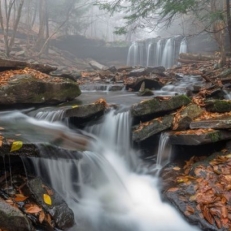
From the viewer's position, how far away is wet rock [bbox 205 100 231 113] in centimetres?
632

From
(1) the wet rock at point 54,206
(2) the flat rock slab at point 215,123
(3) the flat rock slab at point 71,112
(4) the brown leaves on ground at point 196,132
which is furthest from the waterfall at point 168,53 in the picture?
(1) the wet rock at point 54,206

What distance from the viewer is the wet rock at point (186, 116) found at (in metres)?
5.85

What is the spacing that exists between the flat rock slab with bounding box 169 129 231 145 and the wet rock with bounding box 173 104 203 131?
314 mm

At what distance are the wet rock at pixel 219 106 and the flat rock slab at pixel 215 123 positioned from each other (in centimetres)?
69

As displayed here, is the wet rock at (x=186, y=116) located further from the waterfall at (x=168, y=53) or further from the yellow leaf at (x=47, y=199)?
the waterfall at (x=168, y=53)

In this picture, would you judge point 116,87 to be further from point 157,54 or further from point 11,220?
point 157,54

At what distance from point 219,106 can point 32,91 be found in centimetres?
509

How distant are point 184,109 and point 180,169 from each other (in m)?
1.66

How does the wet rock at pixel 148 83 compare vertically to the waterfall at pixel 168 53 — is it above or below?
below

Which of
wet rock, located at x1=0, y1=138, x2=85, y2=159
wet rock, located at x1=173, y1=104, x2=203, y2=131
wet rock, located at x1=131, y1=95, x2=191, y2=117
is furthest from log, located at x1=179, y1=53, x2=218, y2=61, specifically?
wet rock, located at x1=0, y1=138, x2=85, y2=159

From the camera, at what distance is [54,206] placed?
370 cm

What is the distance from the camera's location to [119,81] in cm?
1309

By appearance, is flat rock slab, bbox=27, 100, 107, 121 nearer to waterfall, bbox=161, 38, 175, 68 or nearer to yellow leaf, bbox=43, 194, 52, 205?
yellow leaf, bbox=43, 194, 52, 205

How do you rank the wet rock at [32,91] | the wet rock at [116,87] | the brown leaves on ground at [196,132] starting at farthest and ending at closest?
the wet rock at [116,87] → the wet rock at [32,91] → the brown leaves on ground at [196,132]
